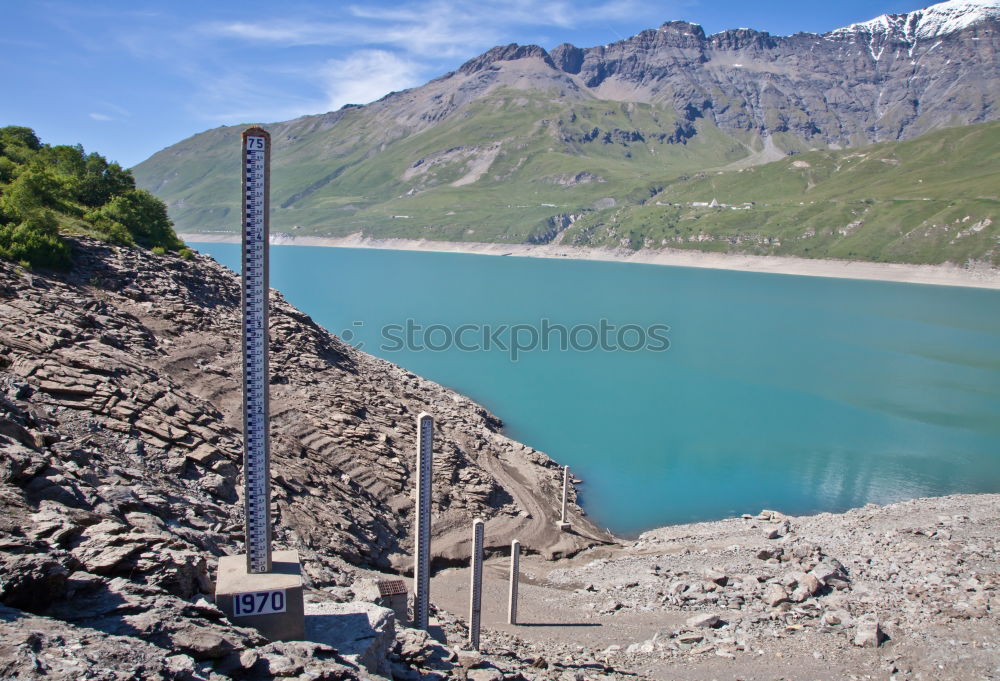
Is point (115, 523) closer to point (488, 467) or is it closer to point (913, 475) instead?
point (488, 467)

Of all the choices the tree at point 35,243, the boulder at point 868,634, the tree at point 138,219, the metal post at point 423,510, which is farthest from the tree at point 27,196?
the boulder at point 868,634

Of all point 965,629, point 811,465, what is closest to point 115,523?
point 965,629

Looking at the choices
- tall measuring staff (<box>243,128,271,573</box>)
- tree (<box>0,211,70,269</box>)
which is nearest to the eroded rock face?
tree (<box>0,211,70,269</box>)

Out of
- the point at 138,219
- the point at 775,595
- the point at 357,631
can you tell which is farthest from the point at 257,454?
the point at 138,219

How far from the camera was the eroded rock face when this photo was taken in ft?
19.6

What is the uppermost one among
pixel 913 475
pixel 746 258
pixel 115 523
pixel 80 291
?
pixel 746 258

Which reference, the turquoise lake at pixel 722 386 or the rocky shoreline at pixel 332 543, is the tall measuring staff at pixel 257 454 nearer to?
the rocky shoreline at pixel 332 543

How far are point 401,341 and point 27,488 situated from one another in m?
58.8

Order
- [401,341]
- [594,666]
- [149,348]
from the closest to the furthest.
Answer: [594,666] → [149,348] → [401,341]

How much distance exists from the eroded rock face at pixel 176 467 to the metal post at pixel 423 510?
6.63 feet

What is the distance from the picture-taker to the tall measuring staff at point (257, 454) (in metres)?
7.15

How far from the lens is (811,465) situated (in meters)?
36.6

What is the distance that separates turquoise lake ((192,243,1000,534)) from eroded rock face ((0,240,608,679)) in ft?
28.7

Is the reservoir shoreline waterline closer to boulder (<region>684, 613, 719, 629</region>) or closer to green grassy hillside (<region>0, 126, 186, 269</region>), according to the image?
boulder (<region>684, 613, 719, 629</region>)
